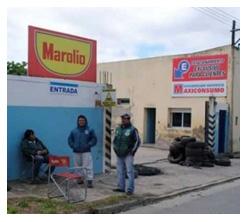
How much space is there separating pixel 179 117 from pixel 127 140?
14.1m

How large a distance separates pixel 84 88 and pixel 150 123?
13078 mm

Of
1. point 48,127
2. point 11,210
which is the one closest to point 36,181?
point 48,127

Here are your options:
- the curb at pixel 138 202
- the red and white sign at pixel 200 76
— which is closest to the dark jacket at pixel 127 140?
the curb at pixel 138 202

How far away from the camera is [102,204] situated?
9117 mm

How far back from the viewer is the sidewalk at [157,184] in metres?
9.98

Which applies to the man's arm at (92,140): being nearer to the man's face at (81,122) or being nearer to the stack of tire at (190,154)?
the man's face at (81,122)

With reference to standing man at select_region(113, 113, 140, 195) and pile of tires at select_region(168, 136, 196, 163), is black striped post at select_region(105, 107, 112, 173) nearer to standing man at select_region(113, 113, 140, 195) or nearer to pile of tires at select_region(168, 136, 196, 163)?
standing man at select_region(113, 113, 140, 195)

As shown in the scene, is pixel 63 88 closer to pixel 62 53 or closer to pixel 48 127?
pixel 62 53

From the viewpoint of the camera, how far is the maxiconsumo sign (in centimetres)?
1215

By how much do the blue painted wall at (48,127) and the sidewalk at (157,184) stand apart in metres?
0.59

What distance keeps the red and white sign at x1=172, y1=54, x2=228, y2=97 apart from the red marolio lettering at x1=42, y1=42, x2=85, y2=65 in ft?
34.6

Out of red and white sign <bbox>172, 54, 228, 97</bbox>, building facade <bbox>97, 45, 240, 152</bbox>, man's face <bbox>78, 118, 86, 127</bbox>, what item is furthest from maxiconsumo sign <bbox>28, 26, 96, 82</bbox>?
red and white sign <bbox>172, 54, 228, 97</bbox>

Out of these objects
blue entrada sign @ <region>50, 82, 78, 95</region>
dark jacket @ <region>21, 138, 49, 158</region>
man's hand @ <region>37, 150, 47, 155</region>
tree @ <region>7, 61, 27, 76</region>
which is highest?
tree @ <region>7, 61, 27, 76</region>

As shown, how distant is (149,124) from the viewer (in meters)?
25.9
